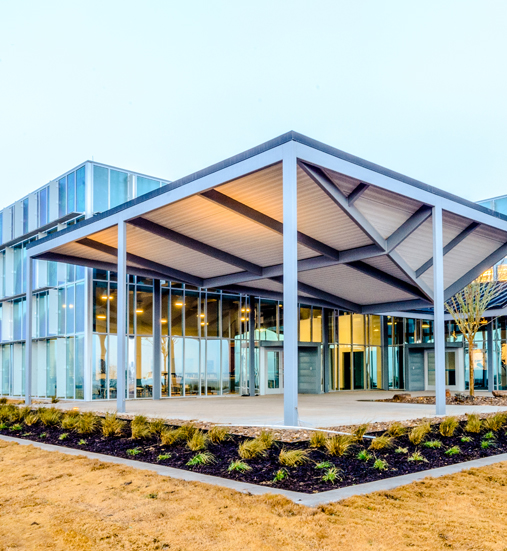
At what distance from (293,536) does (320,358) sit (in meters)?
24.8

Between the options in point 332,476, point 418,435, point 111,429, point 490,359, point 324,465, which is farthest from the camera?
point 490,359

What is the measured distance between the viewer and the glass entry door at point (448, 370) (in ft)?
105

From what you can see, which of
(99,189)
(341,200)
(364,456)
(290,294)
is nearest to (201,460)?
(364,456)

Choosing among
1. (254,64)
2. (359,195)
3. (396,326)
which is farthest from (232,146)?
(359,195)

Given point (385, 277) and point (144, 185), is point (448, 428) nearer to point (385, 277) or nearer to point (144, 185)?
point (385, 277)

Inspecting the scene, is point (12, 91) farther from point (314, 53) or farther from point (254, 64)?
point (314, 53)

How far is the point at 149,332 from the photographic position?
24.2 metres

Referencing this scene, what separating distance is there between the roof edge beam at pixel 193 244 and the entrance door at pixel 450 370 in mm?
15569

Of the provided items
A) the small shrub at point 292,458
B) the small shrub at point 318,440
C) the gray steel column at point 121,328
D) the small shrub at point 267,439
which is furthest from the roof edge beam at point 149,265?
the small shrub at point 292,458

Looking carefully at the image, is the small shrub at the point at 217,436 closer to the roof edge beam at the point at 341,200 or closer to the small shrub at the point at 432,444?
the small shrub at the point at 432,444

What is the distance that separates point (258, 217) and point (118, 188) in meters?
10.5

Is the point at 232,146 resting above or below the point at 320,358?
above

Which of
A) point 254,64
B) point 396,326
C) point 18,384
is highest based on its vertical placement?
point 254,64

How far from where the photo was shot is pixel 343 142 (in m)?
181
